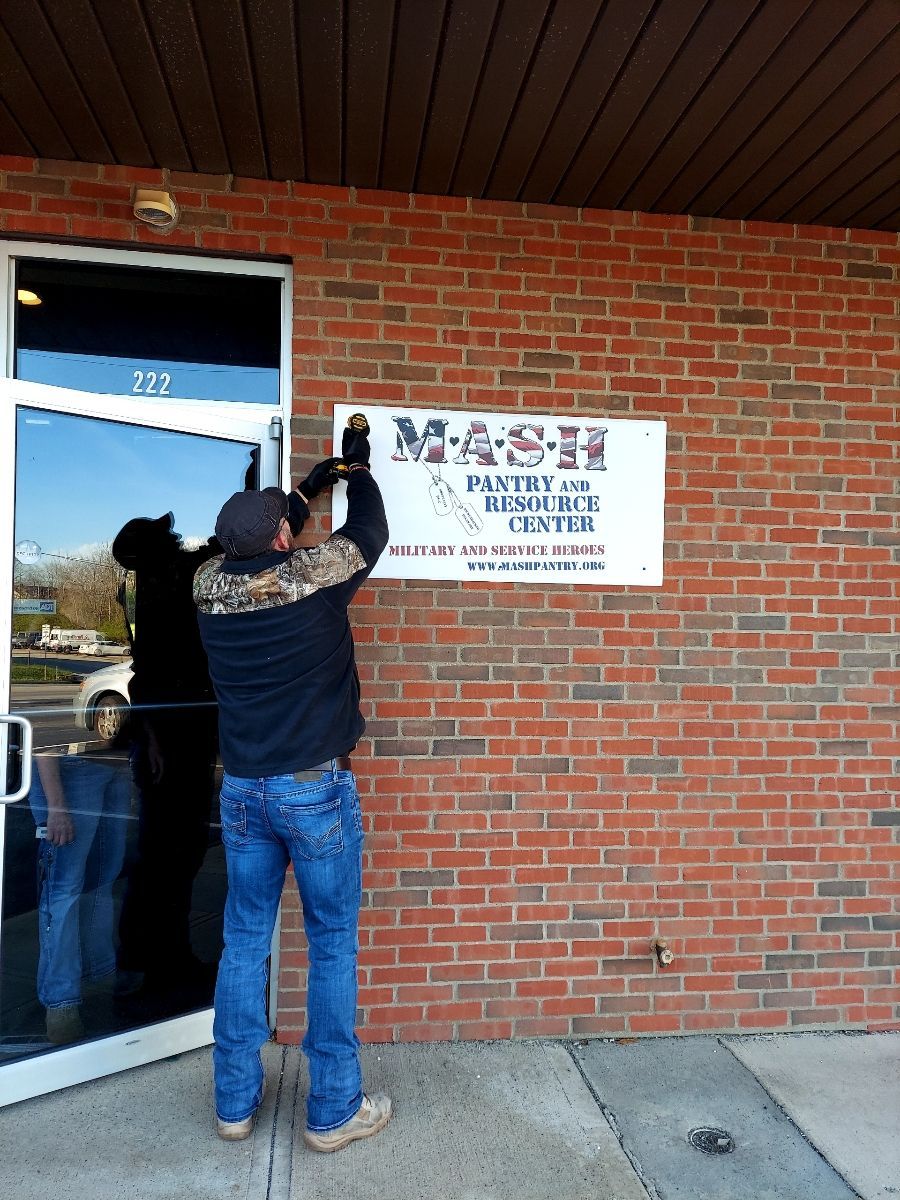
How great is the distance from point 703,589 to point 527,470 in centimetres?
89

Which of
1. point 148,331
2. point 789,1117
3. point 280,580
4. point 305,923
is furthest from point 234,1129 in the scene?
point 148,331

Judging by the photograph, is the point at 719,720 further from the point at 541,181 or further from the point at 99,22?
the point at 99,22

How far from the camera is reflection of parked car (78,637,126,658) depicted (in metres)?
3.13

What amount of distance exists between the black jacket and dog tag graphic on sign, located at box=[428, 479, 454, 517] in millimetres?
721

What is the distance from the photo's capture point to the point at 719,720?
11.7 ft

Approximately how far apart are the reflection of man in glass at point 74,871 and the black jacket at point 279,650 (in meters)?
0.76

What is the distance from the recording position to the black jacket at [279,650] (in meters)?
2.63

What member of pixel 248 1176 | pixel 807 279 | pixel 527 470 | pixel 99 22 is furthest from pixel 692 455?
pixel 248 1176

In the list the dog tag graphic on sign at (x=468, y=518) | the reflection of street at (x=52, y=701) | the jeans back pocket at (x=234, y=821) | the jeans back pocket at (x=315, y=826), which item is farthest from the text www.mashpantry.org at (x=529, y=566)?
the reflection of street at (x=52, y=701)

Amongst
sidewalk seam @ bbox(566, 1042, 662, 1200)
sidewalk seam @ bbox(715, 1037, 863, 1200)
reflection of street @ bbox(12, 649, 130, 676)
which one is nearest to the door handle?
reflection of street @ bbox(12, 649, 130, 676)

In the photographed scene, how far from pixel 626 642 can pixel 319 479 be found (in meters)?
1.41

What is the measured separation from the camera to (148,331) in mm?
3445

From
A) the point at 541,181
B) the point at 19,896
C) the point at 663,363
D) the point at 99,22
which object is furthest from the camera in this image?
the point at 663,363

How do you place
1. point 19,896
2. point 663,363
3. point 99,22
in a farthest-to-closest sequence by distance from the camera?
point 663,363
point 19,896
point 99,22
